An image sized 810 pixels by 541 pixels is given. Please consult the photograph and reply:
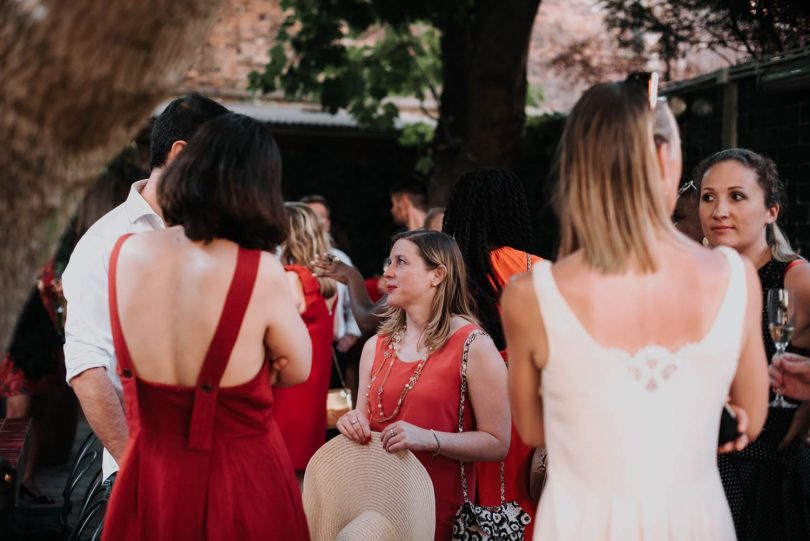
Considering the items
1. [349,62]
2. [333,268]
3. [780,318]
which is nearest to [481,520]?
[780,318]

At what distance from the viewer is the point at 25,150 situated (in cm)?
213

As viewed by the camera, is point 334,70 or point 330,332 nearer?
point 330,332

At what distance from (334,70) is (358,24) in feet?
4.19

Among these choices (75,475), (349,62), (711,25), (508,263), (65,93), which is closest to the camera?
(65,93)

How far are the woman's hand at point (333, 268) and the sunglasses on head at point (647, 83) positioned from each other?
420 centimetres

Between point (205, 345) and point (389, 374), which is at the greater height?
point (205, 345)

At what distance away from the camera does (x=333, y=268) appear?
6703 millimetres

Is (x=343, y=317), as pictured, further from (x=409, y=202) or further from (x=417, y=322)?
(x=417, y=322)

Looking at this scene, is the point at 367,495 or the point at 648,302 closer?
the point at 648,302

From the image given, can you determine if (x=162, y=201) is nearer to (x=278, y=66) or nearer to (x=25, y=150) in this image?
(x=25, y=150)

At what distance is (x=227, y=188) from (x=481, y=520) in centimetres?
174

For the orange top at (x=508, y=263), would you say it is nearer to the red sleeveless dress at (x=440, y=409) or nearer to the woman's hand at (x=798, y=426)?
the red sleeveless dress at (x=440, y=409)

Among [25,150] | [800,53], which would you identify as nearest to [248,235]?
[25,150]

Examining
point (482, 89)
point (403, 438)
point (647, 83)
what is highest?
point (482, 89)
